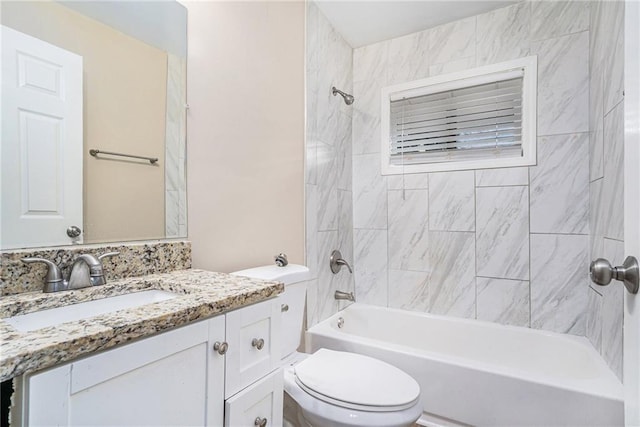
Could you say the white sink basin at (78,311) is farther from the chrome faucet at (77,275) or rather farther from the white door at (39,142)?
the white door at (39,142)

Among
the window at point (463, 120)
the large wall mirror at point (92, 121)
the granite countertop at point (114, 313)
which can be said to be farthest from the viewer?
the window at point (463, 120)

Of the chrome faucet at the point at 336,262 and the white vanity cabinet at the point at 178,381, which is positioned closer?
the white vanity cabinet at the point at 178,381

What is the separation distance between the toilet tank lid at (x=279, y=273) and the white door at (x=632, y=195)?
113 cm

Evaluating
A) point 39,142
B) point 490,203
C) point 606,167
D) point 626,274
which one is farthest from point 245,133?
point 606,167

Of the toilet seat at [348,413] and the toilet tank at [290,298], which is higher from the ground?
the toilet tank at [290,298]

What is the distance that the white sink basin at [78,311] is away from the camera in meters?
0.73

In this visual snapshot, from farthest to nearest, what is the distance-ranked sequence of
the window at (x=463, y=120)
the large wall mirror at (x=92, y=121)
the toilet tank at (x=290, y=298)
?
1. the window at (x=463, y=120)
2. the toilet tank at (x=290, y=298)
3. the large wall mirror at (x=92, y=121)

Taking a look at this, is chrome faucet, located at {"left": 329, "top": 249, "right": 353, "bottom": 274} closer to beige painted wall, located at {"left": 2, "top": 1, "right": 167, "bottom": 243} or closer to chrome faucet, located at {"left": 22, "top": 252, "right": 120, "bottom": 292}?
beige painted wall, located at {"left": 2, "top": 1, "right": 167, "bottom": 243}

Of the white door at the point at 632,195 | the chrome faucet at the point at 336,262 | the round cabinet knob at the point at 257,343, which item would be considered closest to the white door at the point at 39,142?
the round cabinet knob at the point at 257,343

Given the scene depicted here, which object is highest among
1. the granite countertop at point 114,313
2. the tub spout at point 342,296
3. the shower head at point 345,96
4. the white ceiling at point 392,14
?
the white ceiling at point 392,14

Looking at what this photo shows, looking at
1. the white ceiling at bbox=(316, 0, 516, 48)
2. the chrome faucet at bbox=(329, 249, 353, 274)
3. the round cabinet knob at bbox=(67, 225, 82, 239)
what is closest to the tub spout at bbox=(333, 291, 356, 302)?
the chrome faucet at bbox=(329, 249, 353, 274)

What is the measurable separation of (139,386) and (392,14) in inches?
95.2

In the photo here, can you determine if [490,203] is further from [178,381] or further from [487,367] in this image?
[178,381]

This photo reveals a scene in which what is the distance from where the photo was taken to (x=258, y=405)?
0.94m
